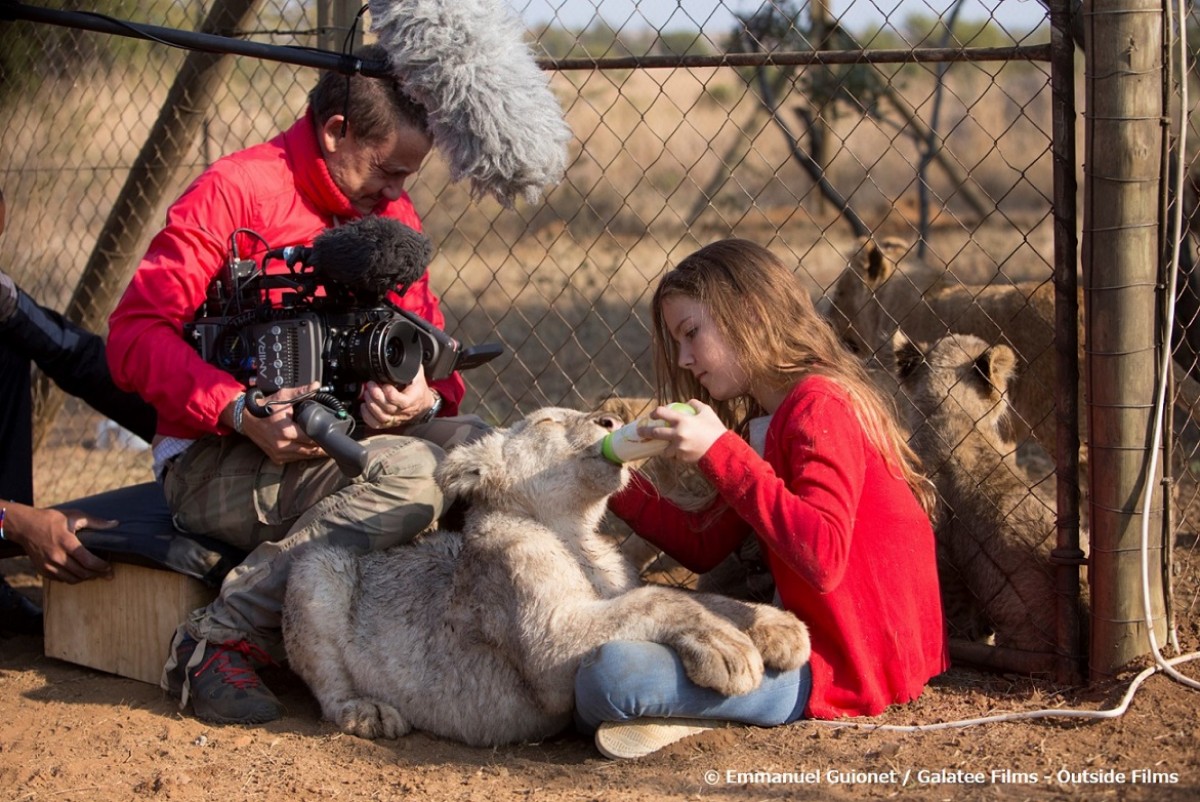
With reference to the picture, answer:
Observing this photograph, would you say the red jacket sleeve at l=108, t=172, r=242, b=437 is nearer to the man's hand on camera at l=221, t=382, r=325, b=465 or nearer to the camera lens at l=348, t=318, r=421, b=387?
the man's hand on camera at l=221, t=382, r=325, b=465

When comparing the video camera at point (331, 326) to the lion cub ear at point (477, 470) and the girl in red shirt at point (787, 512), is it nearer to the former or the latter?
the lion cub ear at point (477, 470)

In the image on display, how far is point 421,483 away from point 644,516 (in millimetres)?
731

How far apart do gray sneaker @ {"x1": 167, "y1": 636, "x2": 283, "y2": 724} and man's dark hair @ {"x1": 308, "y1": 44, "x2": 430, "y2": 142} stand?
1742mm

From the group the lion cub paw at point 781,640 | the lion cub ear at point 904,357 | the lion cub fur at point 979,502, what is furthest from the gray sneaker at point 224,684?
the lion cub ear at point 904,357

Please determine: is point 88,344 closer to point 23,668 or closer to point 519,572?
point 23,668

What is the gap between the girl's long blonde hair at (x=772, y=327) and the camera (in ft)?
12.0

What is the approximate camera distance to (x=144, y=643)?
14.3 ft

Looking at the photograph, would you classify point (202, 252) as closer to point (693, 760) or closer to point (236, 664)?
point (236, 664)

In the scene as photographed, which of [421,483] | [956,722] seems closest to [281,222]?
[421,483]

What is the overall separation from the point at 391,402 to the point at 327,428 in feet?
1.53

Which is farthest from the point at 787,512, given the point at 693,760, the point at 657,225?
the point at 657,225

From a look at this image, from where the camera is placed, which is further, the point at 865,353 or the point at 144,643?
the point at 865,353

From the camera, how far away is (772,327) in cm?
367

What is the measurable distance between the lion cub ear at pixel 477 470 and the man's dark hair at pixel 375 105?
114 cm
